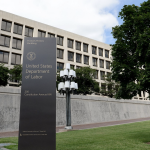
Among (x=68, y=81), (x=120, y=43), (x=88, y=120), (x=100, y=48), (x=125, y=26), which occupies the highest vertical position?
(x=100, y=48)

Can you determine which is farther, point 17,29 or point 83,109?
point 17,29

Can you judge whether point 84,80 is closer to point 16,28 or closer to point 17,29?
point 17,29

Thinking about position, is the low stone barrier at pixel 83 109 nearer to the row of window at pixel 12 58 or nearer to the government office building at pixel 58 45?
the government office building at pixel 58 45

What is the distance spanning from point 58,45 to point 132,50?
35.9m

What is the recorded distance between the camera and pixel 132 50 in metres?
10.5

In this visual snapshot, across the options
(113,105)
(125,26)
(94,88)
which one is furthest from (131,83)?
(94,88)

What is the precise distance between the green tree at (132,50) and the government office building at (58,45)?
30806 millimetres

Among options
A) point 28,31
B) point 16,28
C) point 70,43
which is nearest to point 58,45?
point 70,43

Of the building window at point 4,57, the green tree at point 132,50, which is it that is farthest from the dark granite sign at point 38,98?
the building window at point 4,57

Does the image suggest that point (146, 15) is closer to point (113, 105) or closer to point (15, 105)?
point (15, 105)

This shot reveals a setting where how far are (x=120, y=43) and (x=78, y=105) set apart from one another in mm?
14667

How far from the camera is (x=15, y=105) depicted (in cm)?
1848

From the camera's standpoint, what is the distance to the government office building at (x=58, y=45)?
38000 millimetres

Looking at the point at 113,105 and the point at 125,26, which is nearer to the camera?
the point at 125,26
